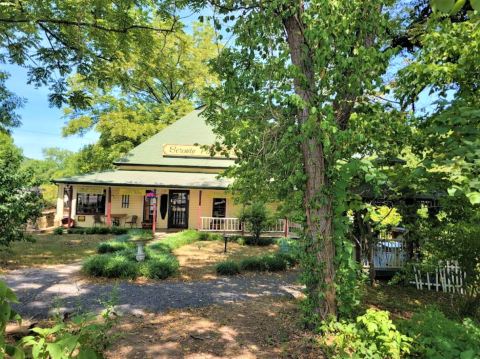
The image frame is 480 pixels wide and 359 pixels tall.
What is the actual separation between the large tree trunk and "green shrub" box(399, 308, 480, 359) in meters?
1.11

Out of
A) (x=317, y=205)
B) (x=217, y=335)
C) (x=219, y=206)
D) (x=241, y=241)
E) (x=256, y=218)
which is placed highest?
(x=219, y=206)

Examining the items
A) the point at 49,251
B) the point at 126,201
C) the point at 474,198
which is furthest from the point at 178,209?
the point at 474,198

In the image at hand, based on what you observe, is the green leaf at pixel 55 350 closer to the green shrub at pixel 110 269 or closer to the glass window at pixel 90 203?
the green shrub at pixel 110 269

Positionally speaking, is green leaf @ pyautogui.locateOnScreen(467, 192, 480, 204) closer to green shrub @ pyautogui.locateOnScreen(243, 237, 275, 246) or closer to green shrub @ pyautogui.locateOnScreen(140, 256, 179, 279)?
green shrub @ pyautogui.locateOnScreen(140, 256, 179, 279)

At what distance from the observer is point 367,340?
4270 millimetres

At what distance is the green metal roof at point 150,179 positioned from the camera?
18.3 m

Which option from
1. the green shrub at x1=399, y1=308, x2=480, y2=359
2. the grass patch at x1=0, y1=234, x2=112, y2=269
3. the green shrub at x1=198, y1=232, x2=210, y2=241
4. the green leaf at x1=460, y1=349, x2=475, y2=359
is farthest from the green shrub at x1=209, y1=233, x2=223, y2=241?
the green leaf at x1=460, y1=349, x2=475, y2=359

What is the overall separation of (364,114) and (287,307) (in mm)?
4084

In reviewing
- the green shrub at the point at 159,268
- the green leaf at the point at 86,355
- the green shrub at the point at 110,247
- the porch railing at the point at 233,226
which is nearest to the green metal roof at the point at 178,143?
the porch railing at the point at 233,226

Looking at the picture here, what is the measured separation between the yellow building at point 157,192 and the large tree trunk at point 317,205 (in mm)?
13424

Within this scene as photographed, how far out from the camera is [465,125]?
418 cm

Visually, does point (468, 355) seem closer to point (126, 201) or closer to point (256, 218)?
point (256, 218)

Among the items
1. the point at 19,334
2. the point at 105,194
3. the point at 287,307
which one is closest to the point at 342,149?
the point at 287,307

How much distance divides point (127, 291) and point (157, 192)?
1322 centimetres
